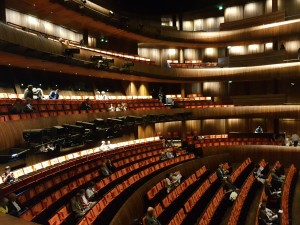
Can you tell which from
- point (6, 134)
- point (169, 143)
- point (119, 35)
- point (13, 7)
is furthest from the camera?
point (119, 35)

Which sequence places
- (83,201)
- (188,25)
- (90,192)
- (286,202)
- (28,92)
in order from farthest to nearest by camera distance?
(188,25) → (28,92) → (286,202) → (90,192) → (83,201)

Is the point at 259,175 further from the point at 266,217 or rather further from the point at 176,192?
the point at 176,192

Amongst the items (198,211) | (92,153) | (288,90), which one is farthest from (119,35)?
(198,211)

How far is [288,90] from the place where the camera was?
1273cm

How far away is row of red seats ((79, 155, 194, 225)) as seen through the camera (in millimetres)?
3861

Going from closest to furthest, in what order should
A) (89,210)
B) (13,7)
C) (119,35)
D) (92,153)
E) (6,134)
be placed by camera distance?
(89,210) < (6,134) < (92,153) < (13,7) < (119,35)

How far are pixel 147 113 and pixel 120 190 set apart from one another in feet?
16.9

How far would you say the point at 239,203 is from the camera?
510 centimetres

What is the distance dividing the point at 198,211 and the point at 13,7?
645 centimetres

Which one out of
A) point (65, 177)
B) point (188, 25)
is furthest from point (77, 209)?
point (188, 25)

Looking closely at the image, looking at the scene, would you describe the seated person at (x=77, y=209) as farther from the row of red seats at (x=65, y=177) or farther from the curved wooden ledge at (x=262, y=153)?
the curved wooden ledge at (x=262, y=153)

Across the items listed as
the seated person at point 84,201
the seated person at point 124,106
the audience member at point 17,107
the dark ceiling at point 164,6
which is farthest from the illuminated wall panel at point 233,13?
the seated person at point 84,201

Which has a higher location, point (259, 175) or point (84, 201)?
point (84, 201)

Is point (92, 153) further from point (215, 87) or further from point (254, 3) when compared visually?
point (254, 3)
